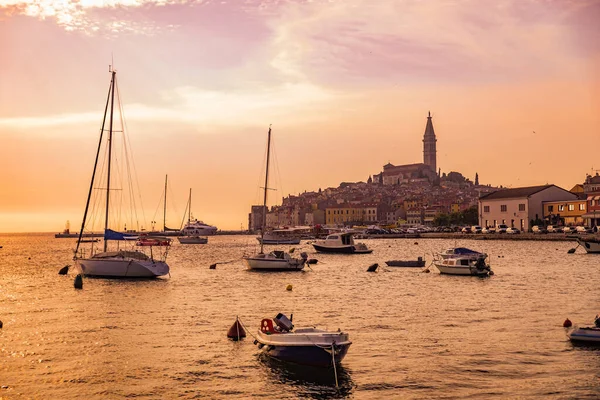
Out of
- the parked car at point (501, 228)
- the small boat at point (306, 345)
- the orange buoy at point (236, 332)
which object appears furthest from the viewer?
the parked car at point (501, 228)

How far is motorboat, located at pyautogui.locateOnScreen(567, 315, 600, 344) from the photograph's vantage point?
24031 millimetres

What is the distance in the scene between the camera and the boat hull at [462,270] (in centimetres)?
5403

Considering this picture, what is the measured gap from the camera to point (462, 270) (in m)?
55.2

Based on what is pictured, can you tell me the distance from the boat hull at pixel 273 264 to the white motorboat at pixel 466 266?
13261 mm

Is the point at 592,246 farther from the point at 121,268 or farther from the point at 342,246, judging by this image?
the point at 121,268

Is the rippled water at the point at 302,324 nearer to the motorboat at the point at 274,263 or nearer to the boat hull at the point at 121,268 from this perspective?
the boat hull at the point at 121,268

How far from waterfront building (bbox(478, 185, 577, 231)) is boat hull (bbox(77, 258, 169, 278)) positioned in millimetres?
103253

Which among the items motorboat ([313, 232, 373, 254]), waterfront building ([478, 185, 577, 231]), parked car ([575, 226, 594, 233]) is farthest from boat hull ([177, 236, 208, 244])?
parked car ([575, 226, 594, 233])

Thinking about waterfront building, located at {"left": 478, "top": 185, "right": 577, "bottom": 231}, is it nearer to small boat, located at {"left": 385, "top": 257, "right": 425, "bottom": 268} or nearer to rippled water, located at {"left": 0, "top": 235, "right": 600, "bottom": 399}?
small boat, located at {"left": 385, "top": 257, "right": 425, "bottom": 268}

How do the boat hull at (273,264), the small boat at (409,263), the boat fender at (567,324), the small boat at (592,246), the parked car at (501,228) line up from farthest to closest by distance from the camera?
the parked car at (501,228) < the small boat at (592,246) < the small boat at (409,263) < the boat hull at (273,264) < the boat fender at (567,324)

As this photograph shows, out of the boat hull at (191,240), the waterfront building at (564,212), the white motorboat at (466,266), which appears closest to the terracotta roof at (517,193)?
the waterfront building at (564,212)

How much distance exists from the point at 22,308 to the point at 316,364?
2376 cm

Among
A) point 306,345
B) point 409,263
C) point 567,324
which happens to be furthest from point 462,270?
point 306,345

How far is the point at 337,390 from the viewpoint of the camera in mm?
19234
